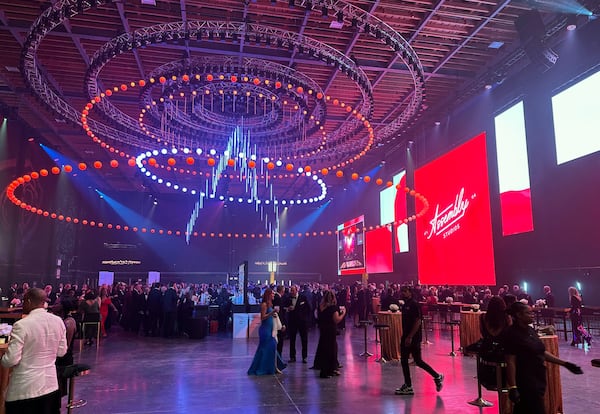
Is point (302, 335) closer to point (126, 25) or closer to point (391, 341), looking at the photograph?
point (391, 341)

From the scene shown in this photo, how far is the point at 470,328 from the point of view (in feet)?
27.2

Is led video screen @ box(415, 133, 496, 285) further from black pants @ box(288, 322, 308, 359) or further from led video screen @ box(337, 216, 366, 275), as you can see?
black pants @ box(288, 322, 308, 359)

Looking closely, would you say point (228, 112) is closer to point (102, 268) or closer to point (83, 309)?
point (83, 309)

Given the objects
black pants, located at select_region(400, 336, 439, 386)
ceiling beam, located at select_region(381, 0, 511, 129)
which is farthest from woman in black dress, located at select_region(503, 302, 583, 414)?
ceiling beam, located at select_region(381, 0, 511, 129)

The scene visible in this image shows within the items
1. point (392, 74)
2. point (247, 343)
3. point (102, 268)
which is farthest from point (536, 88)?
point (102, 268)

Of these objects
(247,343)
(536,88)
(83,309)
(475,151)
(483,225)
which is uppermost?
(536,88)

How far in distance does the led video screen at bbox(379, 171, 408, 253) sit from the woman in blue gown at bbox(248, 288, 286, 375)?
1156cm

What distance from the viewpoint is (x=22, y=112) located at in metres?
15.4

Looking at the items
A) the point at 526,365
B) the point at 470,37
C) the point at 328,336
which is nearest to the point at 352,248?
the point at 470,37

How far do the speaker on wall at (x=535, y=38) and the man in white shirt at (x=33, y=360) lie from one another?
10.4m

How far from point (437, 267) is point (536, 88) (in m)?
6.51

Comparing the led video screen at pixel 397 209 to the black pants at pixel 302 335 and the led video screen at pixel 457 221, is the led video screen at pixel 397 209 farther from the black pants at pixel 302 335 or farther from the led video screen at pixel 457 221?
the black pants at pixel 302 335

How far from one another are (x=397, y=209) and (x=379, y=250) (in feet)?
7.74

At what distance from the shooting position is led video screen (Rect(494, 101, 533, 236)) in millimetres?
11461
